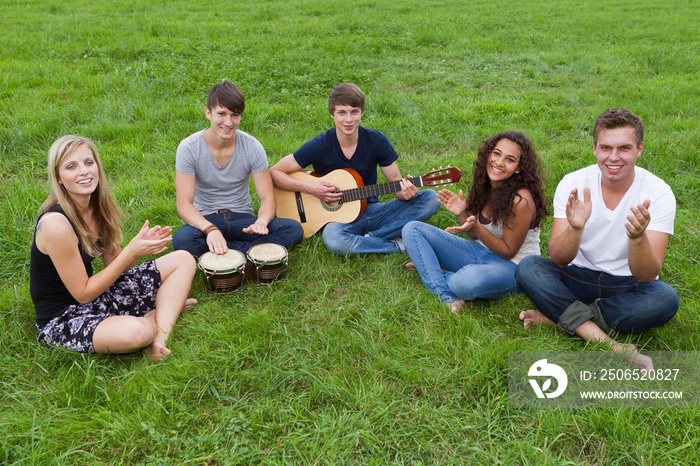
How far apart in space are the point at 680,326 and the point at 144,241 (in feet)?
11.0

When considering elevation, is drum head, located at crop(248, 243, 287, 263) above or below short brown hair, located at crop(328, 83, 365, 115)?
below

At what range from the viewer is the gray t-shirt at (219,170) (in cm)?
389

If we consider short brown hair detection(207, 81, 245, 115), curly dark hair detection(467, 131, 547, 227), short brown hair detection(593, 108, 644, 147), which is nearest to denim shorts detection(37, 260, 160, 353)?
short brown hair detection(207, 81, 245, 115)

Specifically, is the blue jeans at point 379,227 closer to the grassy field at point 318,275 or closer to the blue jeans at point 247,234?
the grassy field at point 318,275

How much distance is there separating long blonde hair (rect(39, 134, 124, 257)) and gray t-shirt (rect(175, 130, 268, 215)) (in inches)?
34.0

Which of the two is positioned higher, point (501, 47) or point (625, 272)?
point (501, 47)

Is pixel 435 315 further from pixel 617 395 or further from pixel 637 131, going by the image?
pixel 637 131

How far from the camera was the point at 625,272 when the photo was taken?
3.05 m

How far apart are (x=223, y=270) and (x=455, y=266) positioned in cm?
172

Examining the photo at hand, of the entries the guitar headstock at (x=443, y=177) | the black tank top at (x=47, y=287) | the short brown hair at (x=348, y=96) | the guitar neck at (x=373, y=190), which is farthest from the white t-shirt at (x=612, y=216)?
the black tank top at (x=47, y=287)

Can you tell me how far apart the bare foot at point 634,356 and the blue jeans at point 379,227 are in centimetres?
180

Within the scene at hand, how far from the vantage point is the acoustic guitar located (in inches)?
166

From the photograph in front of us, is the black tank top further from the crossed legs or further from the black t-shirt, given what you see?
the black t-shirt

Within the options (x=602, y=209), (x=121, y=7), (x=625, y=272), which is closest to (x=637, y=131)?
(x=602, y=209)
